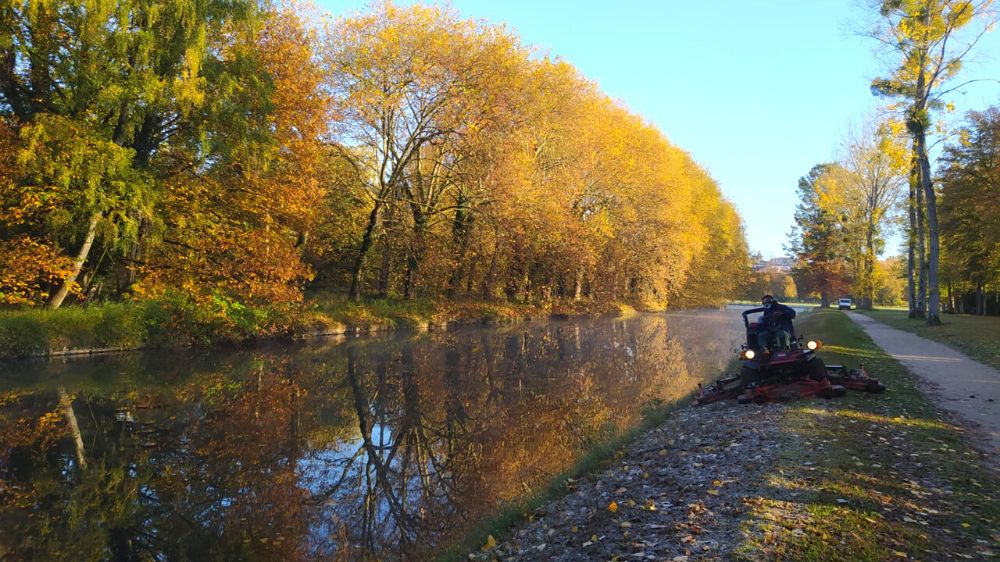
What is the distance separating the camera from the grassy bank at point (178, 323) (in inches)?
717

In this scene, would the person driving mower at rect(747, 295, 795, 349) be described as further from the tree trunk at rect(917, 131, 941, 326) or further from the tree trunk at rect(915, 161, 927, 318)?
the tree trunk at rect(915, 161, 927, 318)

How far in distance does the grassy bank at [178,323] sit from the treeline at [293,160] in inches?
28.2

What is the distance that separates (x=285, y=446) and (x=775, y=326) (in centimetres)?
910

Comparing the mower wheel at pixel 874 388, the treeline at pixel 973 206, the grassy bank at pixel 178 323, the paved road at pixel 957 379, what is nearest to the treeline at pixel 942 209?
the treeline at pixel 973 206

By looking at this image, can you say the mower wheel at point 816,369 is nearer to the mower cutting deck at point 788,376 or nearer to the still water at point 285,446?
the mower cutting deck at point 788,376

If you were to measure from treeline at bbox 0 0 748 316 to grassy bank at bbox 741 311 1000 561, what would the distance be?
2009cm

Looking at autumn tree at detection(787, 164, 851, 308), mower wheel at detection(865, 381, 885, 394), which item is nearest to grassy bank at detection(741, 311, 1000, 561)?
mower wheel at detection(865, 381, 885, 394)

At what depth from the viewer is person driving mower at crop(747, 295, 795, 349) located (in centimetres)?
1073

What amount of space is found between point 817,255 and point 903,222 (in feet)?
100

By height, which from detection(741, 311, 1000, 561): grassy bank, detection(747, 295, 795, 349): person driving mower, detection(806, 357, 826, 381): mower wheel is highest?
detection(747, 295, 795, 349): person driving mower

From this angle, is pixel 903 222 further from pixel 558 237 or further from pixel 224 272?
pixel 224 272

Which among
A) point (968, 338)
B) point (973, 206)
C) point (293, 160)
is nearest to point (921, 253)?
point (973, 206)

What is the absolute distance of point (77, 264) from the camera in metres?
19.3

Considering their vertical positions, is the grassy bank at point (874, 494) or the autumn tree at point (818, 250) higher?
the autumn tree at point (818, 250)
